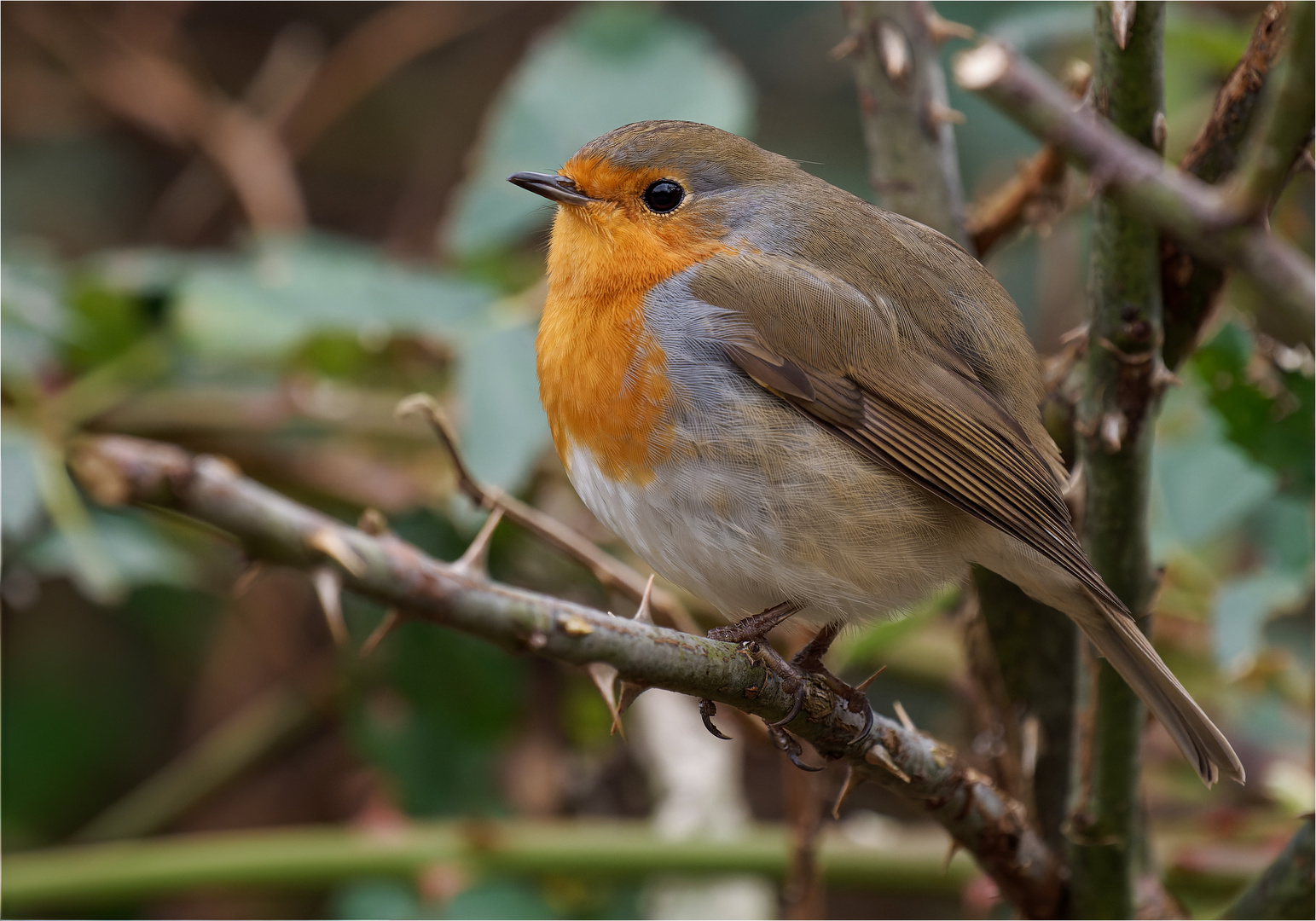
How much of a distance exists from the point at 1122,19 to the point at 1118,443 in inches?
23.0

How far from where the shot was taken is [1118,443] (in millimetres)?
1775

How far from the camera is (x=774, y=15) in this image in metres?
4.54

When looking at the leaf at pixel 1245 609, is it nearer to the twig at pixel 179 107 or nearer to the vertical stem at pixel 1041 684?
the vertical stem at pixel 1041 684

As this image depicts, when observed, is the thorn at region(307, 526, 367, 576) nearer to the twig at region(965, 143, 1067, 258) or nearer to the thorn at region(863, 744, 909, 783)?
the thorn at region(863, 744, 909, 783)

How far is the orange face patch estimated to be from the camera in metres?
2.05

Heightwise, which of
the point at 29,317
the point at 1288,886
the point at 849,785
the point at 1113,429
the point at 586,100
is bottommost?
the point at 849,785

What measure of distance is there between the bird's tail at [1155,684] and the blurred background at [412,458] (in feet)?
0.81

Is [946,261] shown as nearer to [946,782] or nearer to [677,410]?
[677,410]

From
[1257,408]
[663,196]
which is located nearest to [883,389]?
[663,196]

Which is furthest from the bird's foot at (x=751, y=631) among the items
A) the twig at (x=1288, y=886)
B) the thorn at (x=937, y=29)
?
the thorn at (x=937, y=29)

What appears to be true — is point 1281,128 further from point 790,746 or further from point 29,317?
point 29,317

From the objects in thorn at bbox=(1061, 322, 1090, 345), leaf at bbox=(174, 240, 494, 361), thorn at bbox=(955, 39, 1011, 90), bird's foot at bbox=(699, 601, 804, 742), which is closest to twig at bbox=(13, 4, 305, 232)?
leaf at bbox=(174, 240, 494, 361)

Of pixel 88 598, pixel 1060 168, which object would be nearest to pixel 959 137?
pixel 1060 168

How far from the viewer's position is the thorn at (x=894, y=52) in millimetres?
2178
